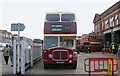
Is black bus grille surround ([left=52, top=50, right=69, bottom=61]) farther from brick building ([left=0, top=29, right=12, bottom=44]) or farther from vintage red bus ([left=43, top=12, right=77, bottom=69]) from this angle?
brick building ([left=0, top=29, right=12, bottom=44])

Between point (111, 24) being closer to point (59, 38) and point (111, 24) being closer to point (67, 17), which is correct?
point (67, 17)

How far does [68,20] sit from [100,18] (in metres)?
37.5

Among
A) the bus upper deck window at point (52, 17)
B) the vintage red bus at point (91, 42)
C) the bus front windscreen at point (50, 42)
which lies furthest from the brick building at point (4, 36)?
the bus front windscreen at point (50, 42)

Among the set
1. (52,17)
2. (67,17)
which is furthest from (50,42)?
(67,17)

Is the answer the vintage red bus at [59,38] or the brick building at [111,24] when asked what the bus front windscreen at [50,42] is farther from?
the brick building at [111,24]

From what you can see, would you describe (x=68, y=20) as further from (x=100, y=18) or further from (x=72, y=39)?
(x=100, y=18)

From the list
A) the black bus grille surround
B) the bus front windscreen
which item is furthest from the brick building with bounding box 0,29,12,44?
the black bus grille surround

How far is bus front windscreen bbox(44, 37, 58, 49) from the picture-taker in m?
13.0

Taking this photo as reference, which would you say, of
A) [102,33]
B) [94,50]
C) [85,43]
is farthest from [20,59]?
[102,33]

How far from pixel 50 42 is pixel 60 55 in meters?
1.63

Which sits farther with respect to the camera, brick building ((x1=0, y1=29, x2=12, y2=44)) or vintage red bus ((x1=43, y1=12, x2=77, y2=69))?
brick building ((x1=0, y1=29, x2=12, y2=44))

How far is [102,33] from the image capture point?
47344mm

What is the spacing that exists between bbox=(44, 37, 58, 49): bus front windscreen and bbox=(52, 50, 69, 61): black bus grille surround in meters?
1.15

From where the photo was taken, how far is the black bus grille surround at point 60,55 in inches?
471
